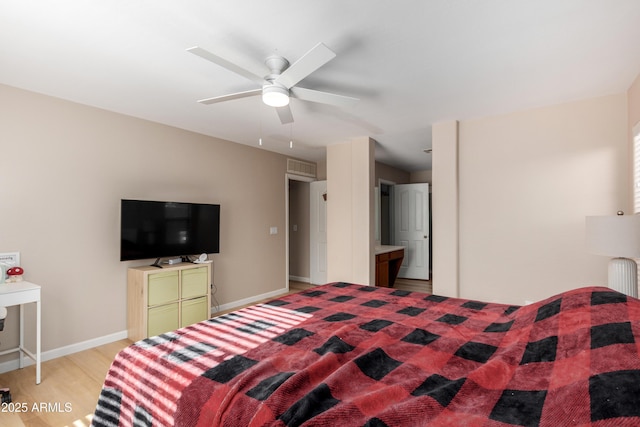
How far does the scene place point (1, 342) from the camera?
273cm

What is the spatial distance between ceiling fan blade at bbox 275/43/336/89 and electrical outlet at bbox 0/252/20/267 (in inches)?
107

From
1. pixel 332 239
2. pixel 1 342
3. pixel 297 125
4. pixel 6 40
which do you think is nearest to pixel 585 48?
pixel 297 125

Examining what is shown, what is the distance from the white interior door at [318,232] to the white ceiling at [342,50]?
8.79 feet

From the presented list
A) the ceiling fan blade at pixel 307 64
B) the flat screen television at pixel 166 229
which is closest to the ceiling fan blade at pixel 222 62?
the ceiling fan blade at pixel 307 64

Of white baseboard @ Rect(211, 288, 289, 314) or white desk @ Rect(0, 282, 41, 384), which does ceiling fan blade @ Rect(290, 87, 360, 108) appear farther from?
white baseboard @ Rect(211, 288, 289, 314)

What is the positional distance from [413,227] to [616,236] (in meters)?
4.38

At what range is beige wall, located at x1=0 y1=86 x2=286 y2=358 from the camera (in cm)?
279

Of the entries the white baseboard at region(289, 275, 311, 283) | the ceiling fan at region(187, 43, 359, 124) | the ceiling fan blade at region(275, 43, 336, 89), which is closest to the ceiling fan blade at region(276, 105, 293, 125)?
the ceiling fan at region(187, 43, 359, 124)

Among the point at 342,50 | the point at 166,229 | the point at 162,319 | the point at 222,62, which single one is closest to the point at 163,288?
the point at 162,319

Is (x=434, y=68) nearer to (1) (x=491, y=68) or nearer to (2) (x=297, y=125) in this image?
(1) (x=491, y=68)

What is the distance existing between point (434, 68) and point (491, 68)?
44 cm

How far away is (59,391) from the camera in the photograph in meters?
2.40

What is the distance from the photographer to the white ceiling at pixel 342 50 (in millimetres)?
1770

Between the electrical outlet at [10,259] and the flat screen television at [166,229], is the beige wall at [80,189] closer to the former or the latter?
the electrical outlet at [10,259]
